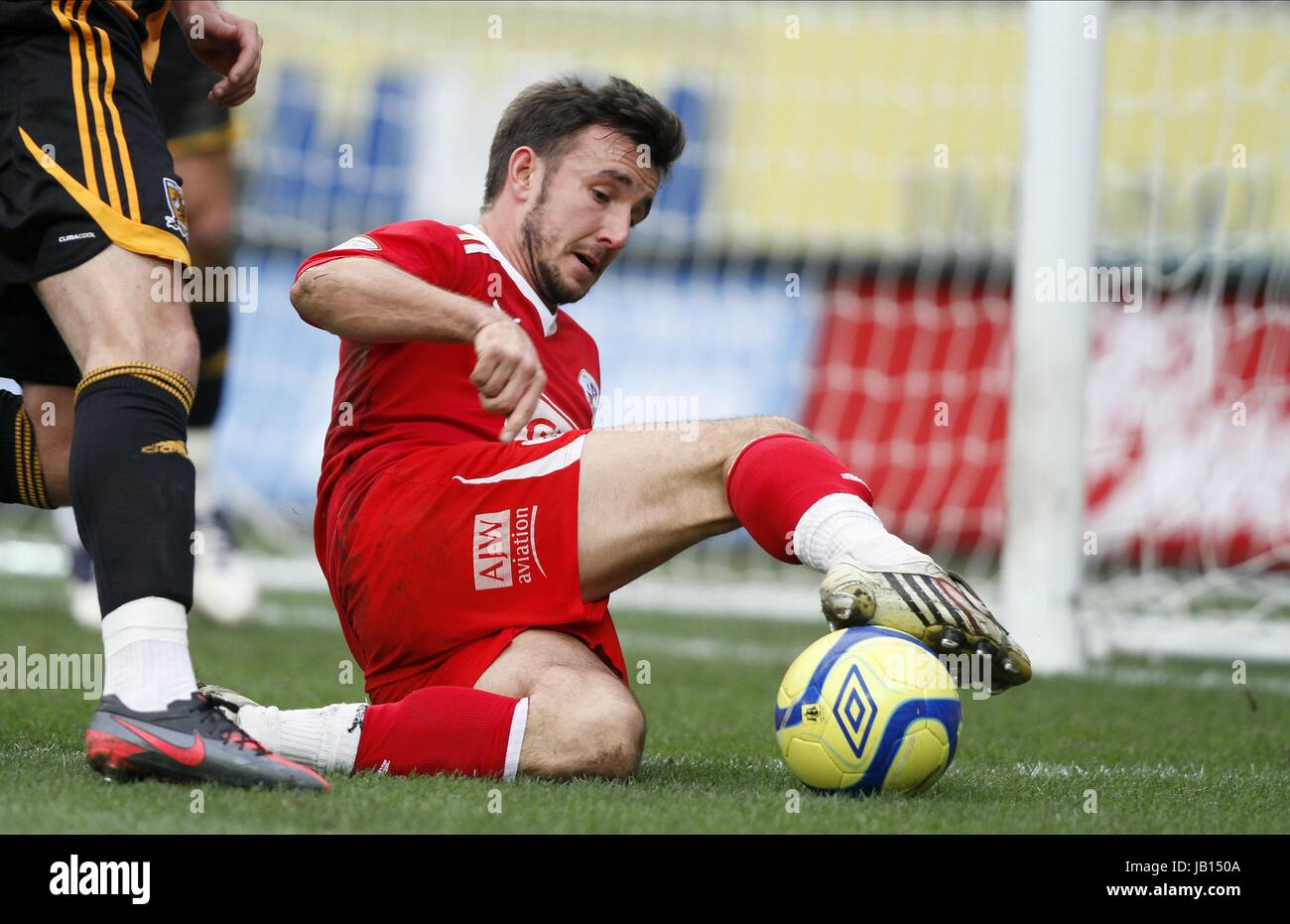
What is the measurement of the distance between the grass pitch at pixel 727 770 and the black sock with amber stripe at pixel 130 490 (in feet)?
1.04

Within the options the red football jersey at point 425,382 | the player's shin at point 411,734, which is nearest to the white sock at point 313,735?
the player's shin at point 411,734

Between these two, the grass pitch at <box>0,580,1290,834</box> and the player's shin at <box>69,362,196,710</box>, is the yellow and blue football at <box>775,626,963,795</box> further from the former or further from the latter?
the player's shin at <box>69,362,196,710</box>

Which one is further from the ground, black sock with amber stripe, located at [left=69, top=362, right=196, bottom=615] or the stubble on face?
the stubble on face

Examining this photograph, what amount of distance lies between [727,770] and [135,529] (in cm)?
129

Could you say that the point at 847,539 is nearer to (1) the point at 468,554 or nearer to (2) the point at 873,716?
(2) the point at 873,716

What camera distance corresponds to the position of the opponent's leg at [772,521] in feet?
8.39

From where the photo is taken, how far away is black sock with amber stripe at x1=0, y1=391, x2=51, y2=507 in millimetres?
3104

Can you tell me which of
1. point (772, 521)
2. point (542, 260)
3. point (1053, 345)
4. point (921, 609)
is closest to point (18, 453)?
point (542, 260)

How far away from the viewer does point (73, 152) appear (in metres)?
2.63

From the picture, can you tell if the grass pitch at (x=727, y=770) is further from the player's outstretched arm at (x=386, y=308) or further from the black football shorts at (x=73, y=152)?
the black football shorts at (x=73, y=152)

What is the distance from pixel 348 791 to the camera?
2539 millimetres

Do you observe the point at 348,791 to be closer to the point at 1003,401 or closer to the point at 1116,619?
the point at 1116,619

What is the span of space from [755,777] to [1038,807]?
0.60 m

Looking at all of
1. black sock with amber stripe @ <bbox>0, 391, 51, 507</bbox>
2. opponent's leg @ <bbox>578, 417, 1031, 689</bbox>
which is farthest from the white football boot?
black sock with amber stripe @ <bbox>0, 391, 51, 507</bbox>
